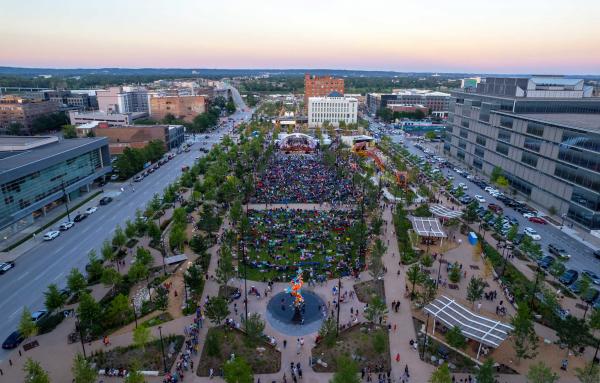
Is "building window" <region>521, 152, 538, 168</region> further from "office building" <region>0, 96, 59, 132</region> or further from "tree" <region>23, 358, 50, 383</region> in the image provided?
"office building" <region>0, 96, 59, 132</region>

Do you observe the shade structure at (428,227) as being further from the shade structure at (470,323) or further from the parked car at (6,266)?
the parked car at (6,266)

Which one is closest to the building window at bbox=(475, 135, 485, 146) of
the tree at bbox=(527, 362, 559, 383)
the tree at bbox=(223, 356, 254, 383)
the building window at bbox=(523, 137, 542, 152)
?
the building window at bbox=(523, 137, 542, 152)

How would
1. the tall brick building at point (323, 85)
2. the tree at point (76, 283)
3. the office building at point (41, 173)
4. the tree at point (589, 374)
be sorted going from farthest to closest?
1. the tall brick building at point (323, 85)
2. the office building at point (41, 173)
3. the tree at point (76, 283)
4. the tree at point (589, 374)

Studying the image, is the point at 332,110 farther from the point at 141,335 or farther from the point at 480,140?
the point at 141,335

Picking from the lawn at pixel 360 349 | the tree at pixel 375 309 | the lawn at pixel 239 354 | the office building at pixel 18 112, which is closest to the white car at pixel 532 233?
the tree at pixel 375 309

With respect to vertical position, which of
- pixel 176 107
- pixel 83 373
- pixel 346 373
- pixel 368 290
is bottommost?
pixel 368 290

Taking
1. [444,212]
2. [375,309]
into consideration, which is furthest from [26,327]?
[444,212]
